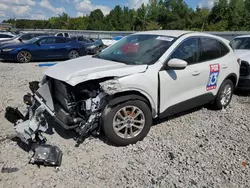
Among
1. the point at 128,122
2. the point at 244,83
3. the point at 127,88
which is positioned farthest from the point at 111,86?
the point at 244,83

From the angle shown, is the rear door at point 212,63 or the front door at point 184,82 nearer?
the front door at point 184,82

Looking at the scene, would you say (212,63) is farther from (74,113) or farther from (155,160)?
(74,113)

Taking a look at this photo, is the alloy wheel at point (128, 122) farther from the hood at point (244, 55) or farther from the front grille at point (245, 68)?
the hood at point (244, 55)

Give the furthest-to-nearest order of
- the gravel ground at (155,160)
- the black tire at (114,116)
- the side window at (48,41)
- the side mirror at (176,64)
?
the side window at (48,41) → the side mirror at (176,64) → the black tire at (114,116) → the gravel ground at (155,160)

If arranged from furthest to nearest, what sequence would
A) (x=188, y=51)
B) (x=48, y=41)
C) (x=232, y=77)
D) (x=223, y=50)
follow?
(x=48, y=41), (x=232, y=77), (x=223, y=50), (x=188, y=51)

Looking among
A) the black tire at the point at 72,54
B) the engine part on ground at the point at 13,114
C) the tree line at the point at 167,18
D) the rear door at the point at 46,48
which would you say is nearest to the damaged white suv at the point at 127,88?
the engine part on ground at the point at 13,114

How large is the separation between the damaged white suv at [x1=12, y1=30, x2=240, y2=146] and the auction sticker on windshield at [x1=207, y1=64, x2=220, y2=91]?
0.8 inches

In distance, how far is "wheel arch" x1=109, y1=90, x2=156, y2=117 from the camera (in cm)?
371

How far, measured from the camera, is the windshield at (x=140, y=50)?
4.20m

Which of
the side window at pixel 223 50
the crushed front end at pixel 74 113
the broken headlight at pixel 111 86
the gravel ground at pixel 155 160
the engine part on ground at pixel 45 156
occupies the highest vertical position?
the side window at pixel 223 50

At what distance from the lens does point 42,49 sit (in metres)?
13.6

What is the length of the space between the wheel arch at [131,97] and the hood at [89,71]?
0.98ft

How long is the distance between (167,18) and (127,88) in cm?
7549

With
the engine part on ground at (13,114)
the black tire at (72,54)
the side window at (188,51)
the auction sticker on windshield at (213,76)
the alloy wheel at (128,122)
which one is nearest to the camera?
the alloy wheel at (128,122)
